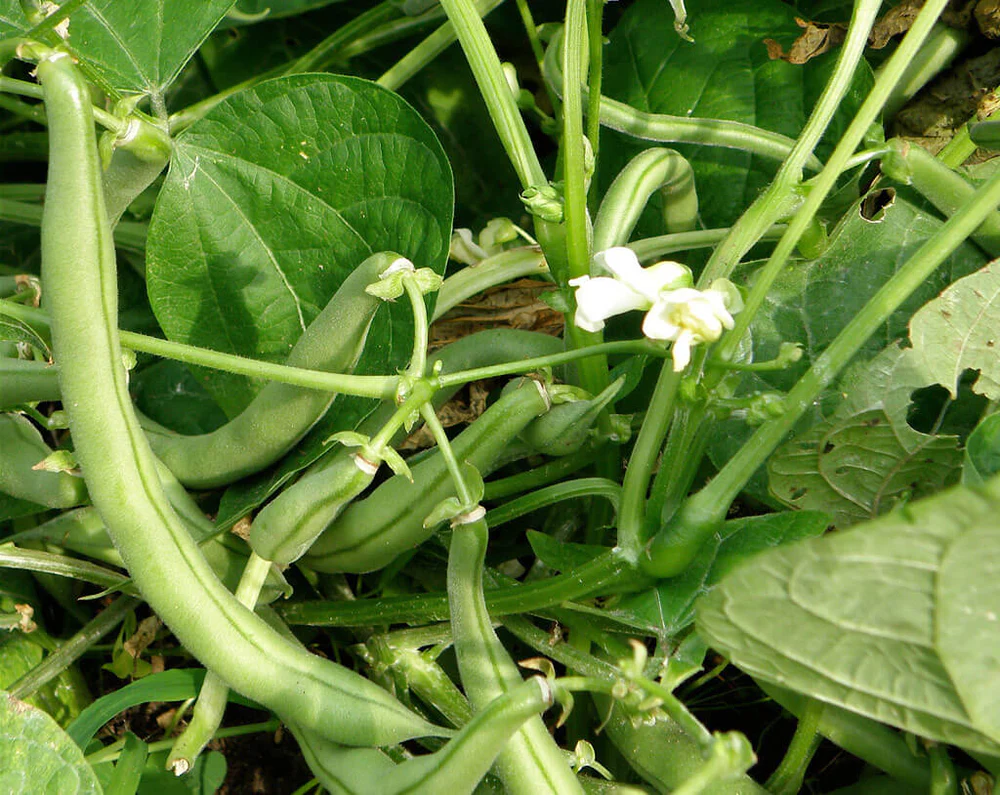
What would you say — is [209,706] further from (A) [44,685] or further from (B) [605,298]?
(B) [605,298]

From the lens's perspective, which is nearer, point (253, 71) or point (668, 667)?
point (668, 667)

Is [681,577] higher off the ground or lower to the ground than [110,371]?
lower

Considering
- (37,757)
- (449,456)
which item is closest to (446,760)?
(449,456)

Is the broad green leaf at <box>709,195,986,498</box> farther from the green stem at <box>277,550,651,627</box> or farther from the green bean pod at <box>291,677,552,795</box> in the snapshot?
the green bean pod at <box>291,677,552,795</box>

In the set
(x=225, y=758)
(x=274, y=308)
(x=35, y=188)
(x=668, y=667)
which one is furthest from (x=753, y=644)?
(x=35, y=188)

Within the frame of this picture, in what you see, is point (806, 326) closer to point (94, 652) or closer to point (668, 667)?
point (668, 667)

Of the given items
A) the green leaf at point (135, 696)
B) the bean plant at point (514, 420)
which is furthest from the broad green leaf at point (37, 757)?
the green leaf at point (135, 696)

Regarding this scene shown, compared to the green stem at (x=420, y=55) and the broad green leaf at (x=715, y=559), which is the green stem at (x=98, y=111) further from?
the broad green leaf at (x=715, y=559)

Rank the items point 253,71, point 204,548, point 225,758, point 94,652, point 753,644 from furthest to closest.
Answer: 1. point 253,71
2. point 94,652
3. point 225,758
4. point 204,548
5. point 753,644
